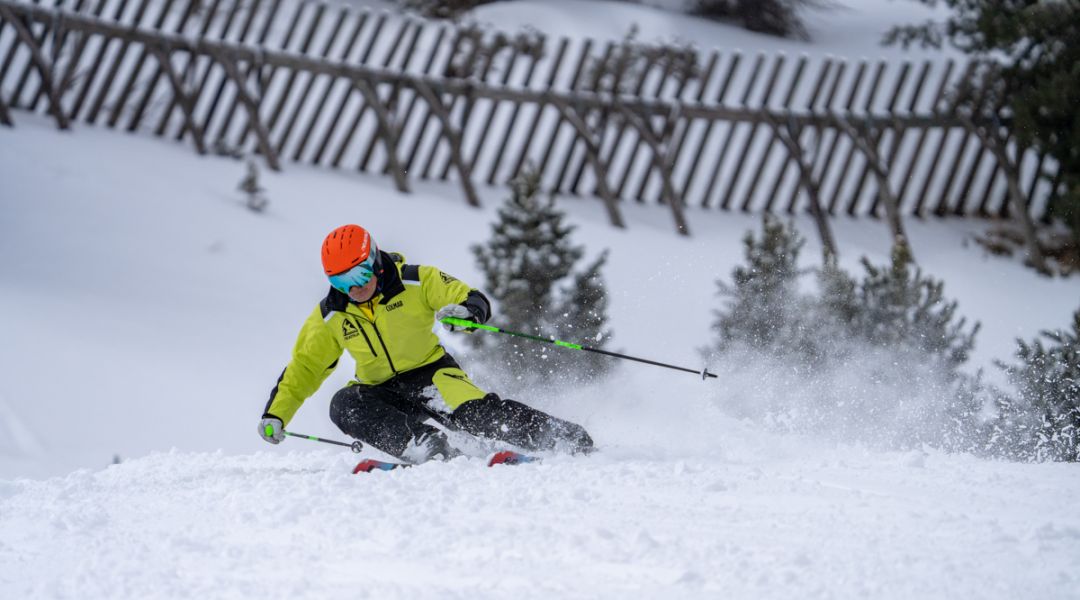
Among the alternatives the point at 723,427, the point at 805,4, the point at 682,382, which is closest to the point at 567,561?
the point at 723,427

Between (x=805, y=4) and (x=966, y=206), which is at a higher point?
(x=805, y=4)

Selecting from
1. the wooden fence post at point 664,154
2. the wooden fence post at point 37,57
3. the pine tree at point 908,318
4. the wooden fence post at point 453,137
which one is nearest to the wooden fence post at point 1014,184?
the wooden fence post at point 664,154

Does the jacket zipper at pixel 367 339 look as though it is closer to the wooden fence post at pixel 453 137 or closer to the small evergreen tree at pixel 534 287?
the small evergreen tree at pixel 534 287

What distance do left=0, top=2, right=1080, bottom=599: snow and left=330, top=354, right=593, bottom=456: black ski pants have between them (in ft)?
1.14

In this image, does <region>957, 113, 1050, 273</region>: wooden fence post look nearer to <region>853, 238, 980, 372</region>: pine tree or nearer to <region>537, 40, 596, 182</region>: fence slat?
<region>537, 40, 596, 182</region>: fence slat

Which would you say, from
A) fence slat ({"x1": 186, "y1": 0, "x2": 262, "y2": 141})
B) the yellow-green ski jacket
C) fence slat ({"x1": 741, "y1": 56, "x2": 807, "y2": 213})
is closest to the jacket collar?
the yellow-green ski jacket

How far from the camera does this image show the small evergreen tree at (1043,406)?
273 inches

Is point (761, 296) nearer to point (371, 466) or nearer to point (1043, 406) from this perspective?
point (1043, 406)

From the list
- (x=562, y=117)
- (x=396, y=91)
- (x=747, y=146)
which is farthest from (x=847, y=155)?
(x=396, y=91)

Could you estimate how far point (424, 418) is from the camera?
22.0 feet

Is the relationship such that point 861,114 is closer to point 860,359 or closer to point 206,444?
point 860,359

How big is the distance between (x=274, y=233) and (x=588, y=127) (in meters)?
3.53

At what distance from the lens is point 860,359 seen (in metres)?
8.48

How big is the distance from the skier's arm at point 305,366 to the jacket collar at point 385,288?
132mm
